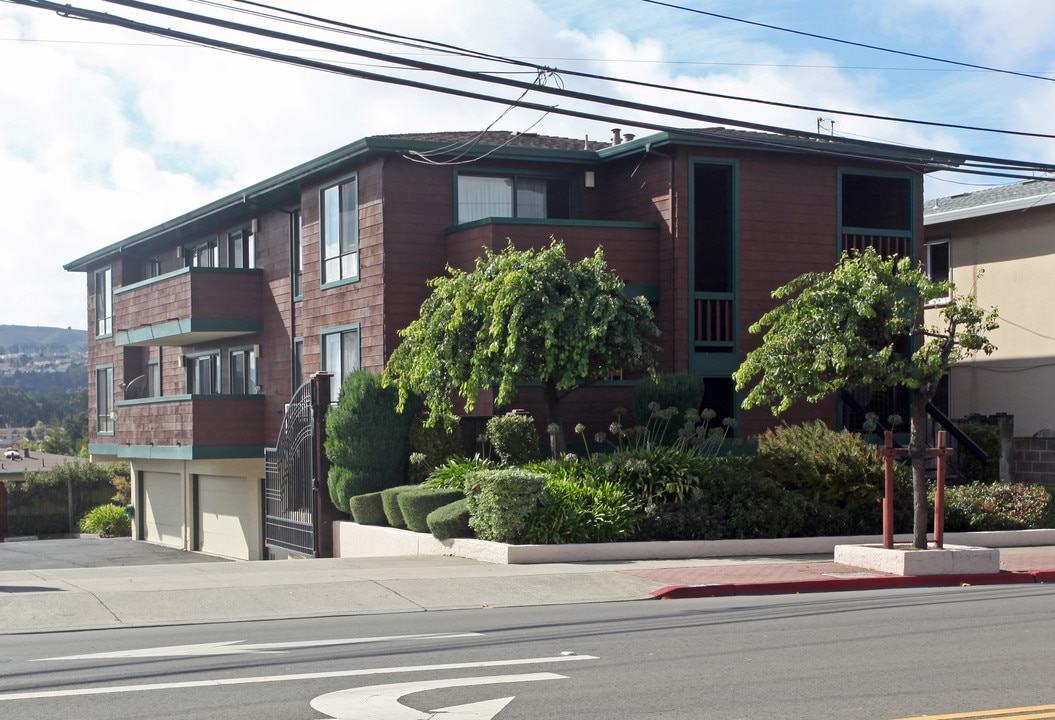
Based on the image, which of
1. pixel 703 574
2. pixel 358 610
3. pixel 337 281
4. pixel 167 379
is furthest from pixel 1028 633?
pixel 167 379

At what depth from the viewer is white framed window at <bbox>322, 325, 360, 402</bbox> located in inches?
960

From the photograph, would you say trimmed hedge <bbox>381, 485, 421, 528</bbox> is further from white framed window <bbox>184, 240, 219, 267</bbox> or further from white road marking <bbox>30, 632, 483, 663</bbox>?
white framed window <bbox>184, 240, 219, 267</bbox>

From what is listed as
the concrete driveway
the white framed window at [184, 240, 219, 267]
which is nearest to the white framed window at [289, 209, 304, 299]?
the white framed window at [184, 240, 219, 267]

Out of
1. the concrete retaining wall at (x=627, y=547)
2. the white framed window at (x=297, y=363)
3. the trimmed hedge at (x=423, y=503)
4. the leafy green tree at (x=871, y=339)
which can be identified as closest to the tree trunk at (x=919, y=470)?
the leafy green tree at (x=871, y=339)

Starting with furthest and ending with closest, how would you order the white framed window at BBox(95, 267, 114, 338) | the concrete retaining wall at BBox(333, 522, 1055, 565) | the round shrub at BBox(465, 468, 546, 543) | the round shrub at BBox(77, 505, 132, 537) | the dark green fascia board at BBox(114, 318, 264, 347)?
the round shrub at BBox(77, 505, 132, 537) → the white framed window at BBox(95, 267, 114, 338) → the dark green fascia board at BBox(114, 318, 264, 347) → the round shrub at BBox(465, 468, 546, 543) → the concrete retaining wall at BBox(333, 522, 1055, 565)

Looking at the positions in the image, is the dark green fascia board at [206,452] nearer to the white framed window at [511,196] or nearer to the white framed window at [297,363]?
the white framed window at [297,363]

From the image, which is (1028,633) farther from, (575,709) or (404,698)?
(404,698)

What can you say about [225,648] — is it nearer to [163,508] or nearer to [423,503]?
[423,503]

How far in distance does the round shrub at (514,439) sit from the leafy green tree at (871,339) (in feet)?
14.6

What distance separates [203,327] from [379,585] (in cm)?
1504

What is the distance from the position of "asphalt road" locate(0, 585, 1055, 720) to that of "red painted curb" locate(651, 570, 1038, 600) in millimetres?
1136

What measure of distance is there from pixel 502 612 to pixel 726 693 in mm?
4899

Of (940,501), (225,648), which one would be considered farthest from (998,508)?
(225,648)

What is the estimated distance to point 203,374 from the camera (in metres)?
33.2
